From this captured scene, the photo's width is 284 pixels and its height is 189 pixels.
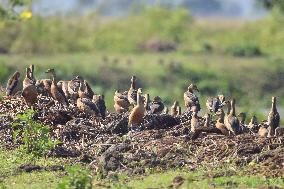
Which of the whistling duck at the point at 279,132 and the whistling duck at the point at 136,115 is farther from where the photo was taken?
the whistling duck at the point at 136,115

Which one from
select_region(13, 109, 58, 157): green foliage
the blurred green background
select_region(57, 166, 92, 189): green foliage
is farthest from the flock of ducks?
the blurred green background

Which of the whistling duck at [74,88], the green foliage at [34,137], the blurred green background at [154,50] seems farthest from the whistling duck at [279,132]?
the blurred green background at [154,50]

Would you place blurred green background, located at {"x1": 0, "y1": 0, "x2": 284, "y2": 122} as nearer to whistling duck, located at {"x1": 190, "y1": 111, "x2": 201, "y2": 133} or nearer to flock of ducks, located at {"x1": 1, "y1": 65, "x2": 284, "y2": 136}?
flock of ducks, located at {"x1": 1, "y1": 65, "x2": 284, "y2": 136}

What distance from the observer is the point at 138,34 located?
199ft

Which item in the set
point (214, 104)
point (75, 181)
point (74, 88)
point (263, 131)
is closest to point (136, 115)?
point (263, 131)

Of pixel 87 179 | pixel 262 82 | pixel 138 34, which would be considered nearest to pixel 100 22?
pixel 138 34

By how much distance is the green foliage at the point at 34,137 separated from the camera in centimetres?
1655

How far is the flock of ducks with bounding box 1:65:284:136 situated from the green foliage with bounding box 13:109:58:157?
1.70 metres

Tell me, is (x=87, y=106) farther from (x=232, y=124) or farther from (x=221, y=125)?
(x=232, y=124)

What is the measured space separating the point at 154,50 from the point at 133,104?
3598 centimetres

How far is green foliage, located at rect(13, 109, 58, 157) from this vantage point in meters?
16.5

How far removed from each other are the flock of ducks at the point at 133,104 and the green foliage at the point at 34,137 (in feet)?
5.59

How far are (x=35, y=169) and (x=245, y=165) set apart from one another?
3345 mm

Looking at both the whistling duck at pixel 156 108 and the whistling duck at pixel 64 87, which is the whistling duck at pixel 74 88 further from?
the whistling duck at pixel 156 108
